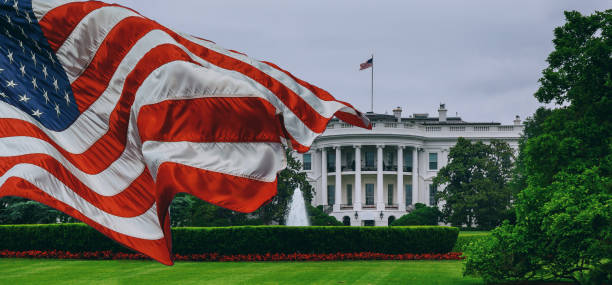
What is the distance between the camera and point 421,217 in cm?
A: 4747

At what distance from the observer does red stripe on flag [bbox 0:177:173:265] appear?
17.8 feet

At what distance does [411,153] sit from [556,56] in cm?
4612

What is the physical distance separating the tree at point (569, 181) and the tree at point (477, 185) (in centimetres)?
3079

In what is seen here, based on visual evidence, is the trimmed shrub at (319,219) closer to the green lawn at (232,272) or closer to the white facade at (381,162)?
the white facade at (381,162)

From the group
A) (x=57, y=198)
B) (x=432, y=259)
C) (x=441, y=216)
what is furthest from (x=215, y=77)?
(x=441, y=216)

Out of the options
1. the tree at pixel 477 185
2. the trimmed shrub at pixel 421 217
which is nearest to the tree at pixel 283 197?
the trimmed shrub at pixel 421 217

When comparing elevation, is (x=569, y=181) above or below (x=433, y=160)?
below

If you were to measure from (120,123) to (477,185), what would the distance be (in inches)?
1736

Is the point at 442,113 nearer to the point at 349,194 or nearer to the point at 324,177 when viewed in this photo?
the point at 349,194

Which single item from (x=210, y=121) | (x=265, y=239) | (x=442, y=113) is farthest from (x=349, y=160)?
(x=210, y=121)

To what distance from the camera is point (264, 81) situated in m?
7.21

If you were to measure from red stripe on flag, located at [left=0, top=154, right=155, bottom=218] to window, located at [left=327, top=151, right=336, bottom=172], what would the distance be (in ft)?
183

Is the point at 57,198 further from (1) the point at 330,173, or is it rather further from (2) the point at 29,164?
(1) the point at 330,173

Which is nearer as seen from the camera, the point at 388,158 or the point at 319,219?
the point at 319,219
